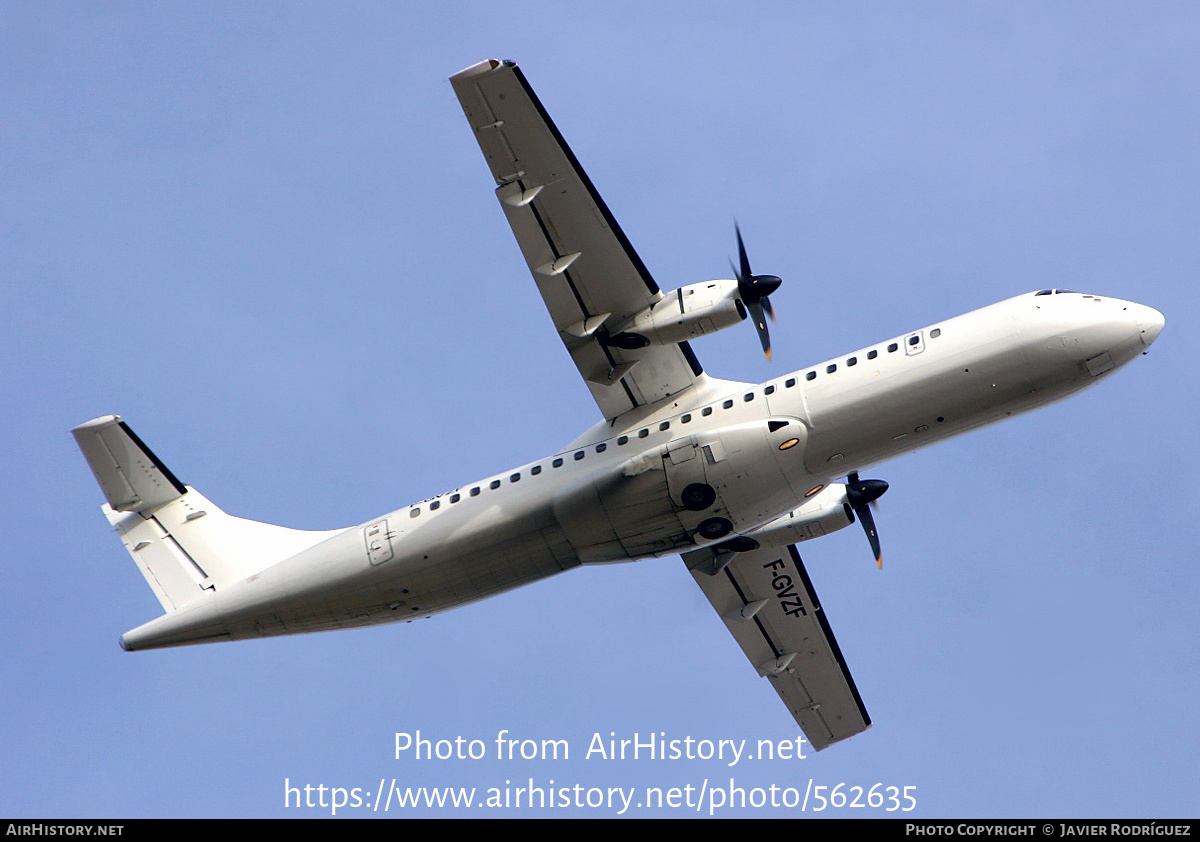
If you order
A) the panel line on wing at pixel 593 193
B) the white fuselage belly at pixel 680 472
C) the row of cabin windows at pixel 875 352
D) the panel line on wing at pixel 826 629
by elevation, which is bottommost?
the panel line on wing at pixel 826 629

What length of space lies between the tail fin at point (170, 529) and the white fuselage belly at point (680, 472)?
100cm

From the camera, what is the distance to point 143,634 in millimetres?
23031

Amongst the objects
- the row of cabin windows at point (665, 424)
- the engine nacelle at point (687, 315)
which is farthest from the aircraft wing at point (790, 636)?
the engine nacelle at point (687, 315)

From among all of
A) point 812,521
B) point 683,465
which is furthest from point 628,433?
point 812,521

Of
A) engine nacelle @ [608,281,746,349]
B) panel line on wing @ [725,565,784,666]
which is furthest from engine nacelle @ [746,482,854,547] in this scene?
engine nacelle @ [608,281,746,349]

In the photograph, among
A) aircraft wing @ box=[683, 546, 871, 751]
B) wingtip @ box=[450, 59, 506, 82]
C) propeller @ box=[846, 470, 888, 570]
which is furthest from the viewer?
aircraft wing @ box=[683, 546, 871, 751]

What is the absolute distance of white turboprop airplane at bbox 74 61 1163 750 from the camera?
20.9 meters

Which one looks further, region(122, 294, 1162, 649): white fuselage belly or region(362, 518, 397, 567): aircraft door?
region(362, 518, 397, 567): aircraft door

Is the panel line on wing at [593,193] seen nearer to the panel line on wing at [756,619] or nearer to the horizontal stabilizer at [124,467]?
the panel line on wing at [756,619]

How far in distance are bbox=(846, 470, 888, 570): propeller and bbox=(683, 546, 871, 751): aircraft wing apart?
6.26 feet

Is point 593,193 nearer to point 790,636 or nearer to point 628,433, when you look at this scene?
point 628,433

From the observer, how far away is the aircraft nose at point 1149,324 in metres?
20.9

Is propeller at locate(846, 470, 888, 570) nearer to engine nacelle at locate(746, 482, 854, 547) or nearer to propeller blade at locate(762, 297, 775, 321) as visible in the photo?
engine nacelle at locate(746, 482, 854, 547)
